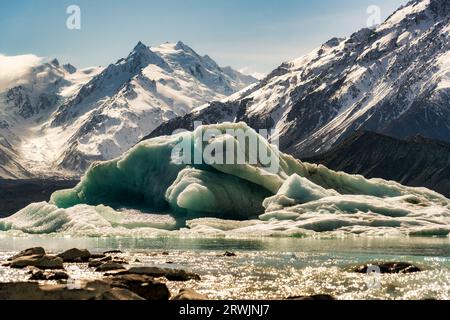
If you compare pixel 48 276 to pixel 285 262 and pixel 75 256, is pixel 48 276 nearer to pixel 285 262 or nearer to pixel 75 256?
pixel 75 256

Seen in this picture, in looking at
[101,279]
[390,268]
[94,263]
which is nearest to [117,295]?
[101,279]

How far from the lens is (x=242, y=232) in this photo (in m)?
83.1

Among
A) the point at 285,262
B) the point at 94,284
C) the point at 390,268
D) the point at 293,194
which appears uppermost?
the point at 293,194

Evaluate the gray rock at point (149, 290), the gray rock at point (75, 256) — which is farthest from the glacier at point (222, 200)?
the gray rock at point (149, 290)

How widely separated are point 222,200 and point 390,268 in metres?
48.4

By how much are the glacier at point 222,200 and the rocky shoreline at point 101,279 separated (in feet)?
91.9

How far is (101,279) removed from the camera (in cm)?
3753

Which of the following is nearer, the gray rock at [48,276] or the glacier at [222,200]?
the gray rock at [48,276]

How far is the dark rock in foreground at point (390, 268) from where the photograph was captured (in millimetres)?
45312

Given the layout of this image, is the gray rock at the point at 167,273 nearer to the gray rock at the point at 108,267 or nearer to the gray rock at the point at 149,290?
the gray rock at the point at 108,267

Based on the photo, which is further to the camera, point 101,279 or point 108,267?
point 108,267

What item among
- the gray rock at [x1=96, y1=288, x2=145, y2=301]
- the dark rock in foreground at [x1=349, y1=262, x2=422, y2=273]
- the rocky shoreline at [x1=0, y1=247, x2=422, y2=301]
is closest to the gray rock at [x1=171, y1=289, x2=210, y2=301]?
the rocky shoreline at [x1=0, y1=247, x2=422, y2=301]

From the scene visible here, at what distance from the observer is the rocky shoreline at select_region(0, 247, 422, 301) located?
29359mm

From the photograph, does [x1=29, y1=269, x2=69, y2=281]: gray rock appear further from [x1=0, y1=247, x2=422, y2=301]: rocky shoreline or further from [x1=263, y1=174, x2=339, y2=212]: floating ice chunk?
[x1=263, y1=174, x2=339, y2=212]: floating ice chunk
